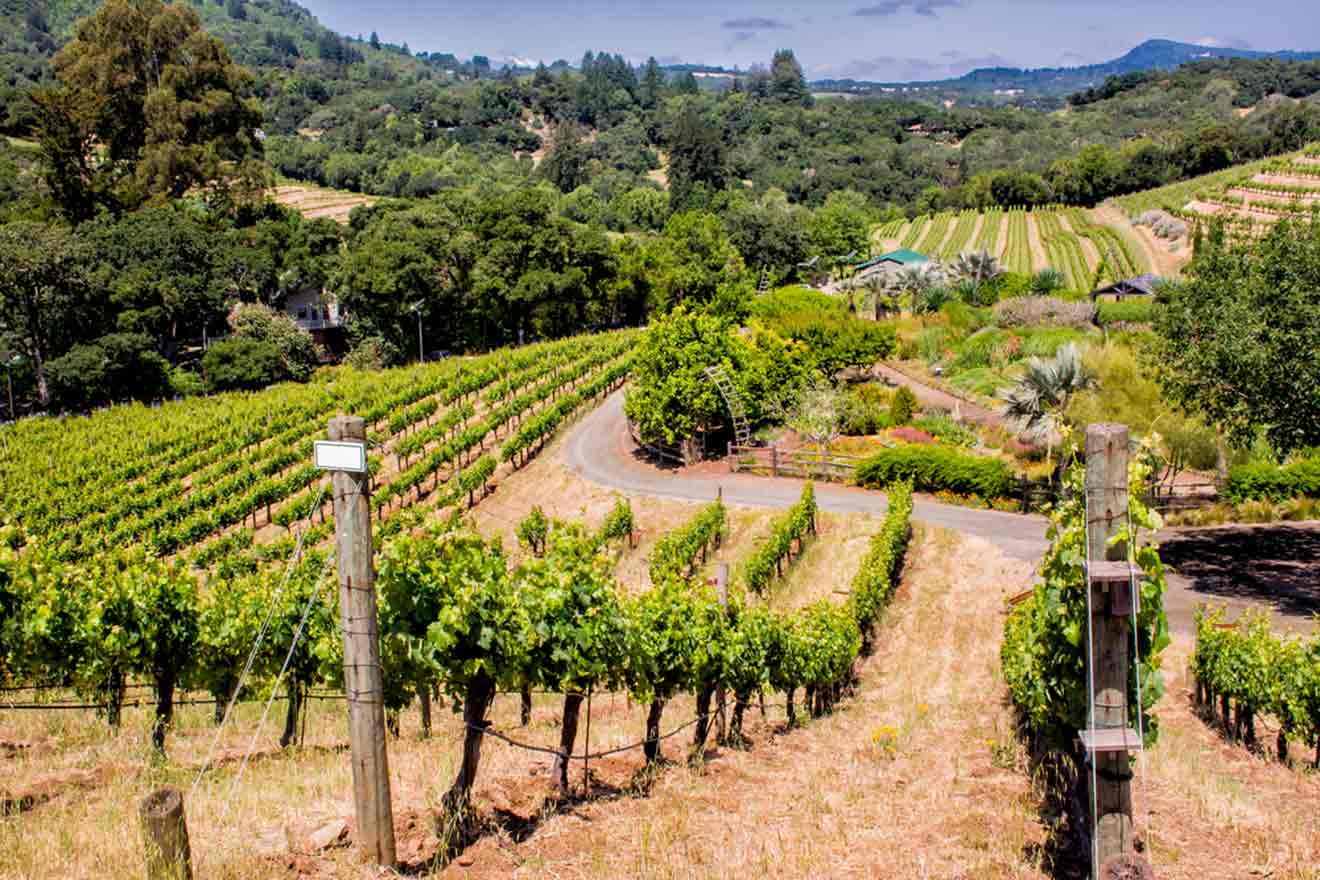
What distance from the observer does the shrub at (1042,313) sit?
52938mm

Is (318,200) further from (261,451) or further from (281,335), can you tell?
(261,451)

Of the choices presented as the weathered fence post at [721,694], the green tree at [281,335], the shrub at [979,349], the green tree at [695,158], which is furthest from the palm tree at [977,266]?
the weathered fence post at [721,694]

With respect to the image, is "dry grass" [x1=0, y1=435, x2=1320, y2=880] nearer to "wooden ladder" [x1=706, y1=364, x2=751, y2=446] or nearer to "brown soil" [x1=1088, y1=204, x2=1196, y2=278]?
"wooden ladder" [x1=706, y1=364, x2=751, y2=446]

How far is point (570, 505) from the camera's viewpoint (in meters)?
33.8

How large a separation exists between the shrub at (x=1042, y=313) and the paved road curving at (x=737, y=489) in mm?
22901

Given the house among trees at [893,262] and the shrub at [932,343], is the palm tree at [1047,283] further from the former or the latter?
the shrub at [932,343]

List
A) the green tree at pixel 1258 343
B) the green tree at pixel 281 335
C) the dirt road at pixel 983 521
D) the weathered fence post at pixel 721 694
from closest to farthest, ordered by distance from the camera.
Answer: the weathered fence post at pixel 721 694 < the green tree at pixel 1258 343 < the dirt road at pixel 983 521 < the green tree at pixel 281 335

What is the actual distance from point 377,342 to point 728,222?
99.4ft

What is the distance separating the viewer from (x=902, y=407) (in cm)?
3684

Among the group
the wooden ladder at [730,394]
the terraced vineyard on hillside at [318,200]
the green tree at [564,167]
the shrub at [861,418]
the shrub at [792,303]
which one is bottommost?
the shrub at [861,418]

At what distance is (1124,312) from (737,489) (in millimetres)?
31931

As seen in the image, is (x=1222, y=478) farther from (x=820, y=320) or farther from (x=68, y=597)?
(x=68, y=597)

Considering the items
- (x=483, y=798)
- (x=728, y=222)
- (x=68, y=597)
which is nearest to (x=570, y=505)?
(x=68, y=597)

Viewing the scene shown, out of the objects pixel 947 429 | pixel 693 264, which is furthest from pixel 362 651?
pixel 693 264
